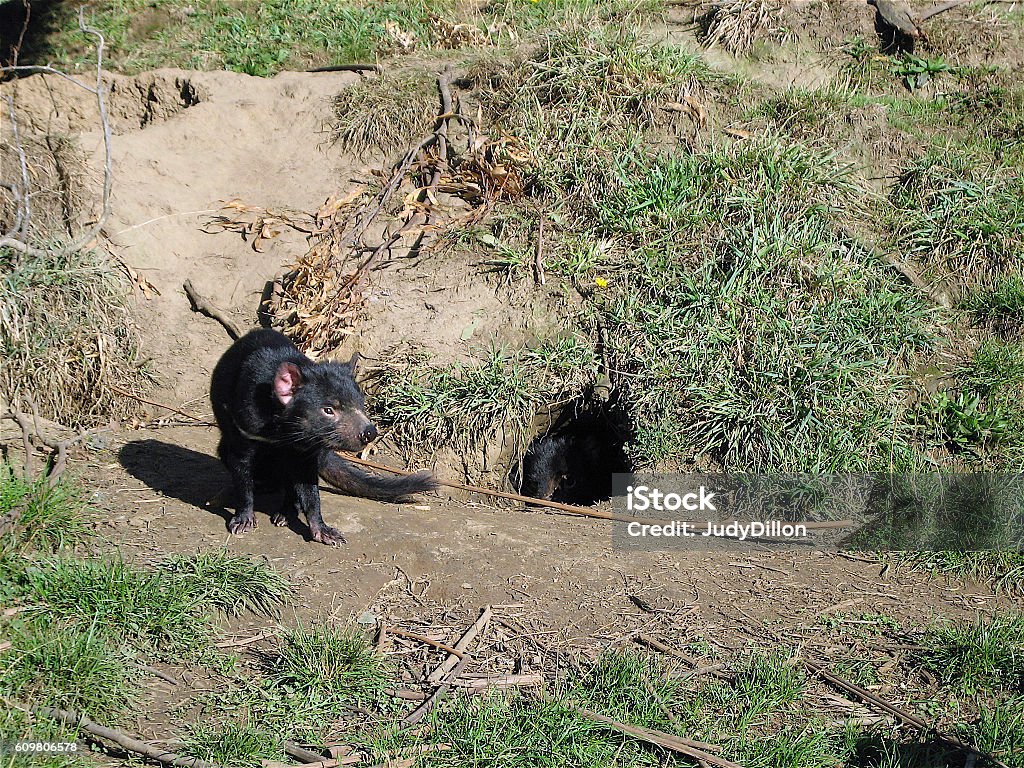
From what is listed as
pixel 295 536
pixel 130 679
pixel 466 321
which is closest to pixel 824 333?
pixel 466 321

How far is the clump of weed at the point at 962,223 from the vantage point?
5914mm

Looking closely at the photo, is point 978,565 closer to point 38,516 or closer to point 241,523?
point 241,523

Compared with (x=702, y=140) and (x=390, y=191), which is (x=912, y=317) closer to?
(x=702, y=140)

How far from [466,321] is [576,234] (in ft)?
3.15

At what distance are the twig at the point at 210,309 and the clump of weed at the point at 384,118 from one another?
1567 mm

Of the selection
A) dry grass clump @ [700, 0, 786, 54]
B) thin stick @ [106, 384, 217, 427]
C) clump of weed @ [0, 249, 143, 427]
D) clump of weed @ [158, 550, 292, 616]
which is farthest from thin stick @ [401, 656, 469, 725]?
dry grass clump @ [700, 0, 786, 54]

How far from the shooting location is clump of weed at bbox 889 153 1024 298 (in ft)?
19.4

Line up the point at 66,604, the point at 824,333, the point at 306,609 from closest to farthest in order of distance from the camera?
the point at 66,604
the point at 306,609
the point at 824,333

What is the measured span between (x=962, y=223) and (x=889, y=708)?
361 centimetres

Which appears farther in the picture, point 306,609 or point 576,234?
point 576,234

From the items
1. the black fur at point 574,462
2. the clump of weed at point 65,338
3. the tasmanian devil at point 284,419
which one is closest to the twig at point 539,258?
the black fur at point 574,462

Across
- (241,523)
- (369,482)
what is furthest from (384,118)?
(241,523)

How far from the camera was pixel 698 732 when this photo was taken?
11.3ft

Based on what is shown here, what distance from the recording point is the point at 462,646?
3809 millimetres
